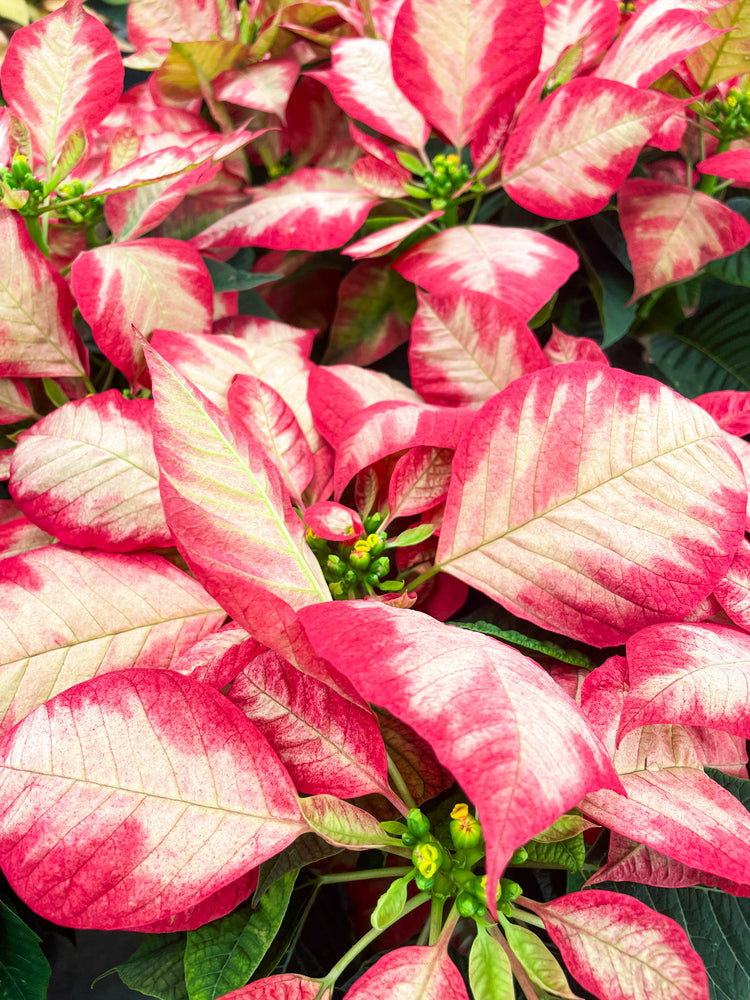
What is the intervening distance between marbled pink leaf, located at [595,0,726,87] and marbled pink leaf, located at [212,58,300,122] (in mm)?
234

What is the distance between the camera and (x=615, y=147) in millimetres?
484

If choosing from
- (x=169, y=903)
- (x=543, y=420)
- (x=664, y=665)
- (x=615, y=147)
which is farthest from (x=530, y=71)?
(x=169, y=903)

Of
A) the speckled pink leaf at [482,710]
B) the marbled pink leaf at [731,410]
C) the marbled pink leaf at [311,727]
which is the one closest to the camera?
the speckled pink leaf at [482,710]

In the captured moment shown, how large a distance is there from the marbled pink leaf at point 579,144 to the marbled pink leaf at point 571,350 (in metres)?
0.09

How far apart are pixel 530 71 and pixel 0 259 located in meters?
0.34

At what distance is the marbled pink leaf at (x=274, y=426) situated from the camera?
0.42 m

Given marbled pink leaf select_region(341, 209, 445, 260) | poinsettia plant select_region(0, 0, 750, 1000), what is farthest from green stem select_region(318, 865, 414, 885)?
marbled pink leaf select_region(341, 209, 445, 260)

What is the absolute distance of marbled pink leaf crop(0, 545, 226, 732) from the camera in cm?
36

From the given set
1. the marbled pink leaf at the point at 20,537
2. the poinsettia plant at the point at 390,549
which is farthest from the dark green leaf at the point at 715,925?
the marbled pink leaf at the point at 20,537

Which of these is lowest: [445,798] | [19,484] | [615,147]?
[445,798]

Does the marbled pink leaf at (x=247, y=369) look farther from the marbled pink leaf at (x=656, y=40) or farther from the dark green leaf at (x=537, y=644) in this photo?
the marbled pink leaf at (x=656, y=40)

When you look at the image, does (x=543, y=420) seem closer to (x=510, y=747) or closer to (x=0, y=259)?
(x=510, y=747)

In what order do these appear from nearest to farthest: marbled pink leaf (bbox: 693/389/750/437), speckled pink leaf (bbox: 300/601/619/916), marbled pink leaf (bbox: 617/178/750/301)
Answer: speckled pink leaf (bbox: 300/601/619/916), marbled pink leaf (bbox: 693/389/750/437), marbled pink leaf (bbox: 617/178/750/301)

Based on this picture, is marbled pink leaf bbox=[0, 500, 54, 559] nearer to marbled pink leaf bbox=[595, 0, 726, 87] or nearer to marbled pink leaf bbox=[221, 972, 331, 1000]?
marbled pink leaf bbox=[221, 972, 331, 1000]
